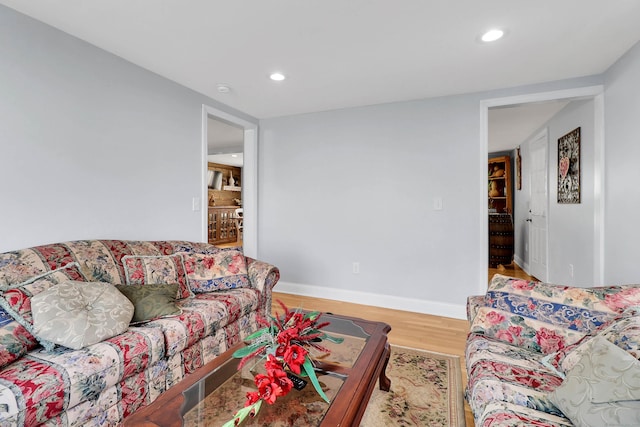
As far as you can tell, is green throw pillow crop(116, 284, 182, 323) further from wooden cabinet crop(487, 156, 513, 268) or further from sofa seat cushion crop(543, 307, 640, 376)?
wooden cabinet crop(487, 156, 513, 268)

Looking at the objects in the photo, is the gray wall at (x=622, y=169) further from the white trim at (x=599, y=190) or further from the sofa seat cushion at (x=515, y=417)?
the sofa seat cushion at (x=515, y=417)

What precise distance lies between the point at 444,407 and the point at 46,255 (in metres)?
2.51

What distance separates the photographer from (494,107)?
3029 mm

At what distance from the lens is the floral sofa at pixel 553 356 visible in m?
0.99

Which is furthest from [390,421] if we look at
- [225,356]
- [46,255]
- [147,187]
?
[147,187]

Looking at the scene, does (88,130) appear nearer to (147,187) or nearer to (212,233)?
(147,187)

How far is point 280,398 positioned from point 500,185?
691 cm

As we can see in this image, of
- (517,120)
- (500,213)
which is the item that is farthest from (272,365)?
(500,213)

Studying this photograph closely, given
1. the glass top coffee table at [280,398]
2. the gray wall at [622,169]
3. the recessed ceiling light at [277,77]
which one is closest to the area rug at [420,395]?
the glass top coffee table at [280,398]

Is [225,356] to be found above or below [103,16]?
below

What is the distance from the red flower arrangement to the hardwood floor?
1.14m

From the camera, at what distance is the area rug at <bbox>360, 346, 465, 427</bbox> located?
1642 mm

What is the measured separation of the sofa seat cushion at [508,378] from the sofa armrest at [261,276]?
161cm

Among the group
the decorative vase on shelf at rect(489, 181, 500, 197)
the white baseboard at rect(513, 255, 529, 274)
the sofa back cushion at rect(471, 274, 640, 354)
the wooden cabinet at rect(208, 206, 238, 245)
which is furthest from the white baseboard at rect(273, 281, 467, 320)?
the wooden cabinet at rect(208, 206, 238, 245)
